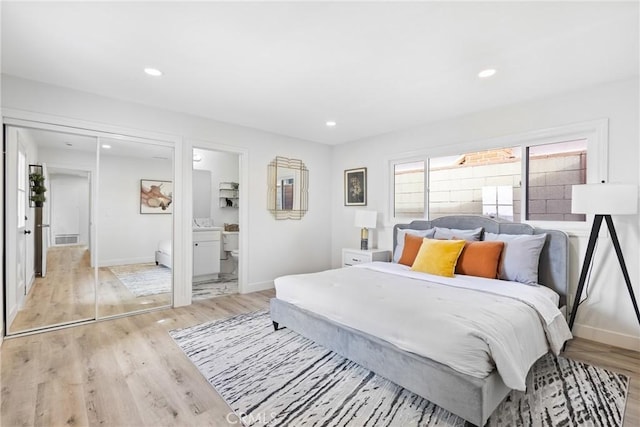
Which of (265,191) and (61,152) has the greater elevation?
(61,152)

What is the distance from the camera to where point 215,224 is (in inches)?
233

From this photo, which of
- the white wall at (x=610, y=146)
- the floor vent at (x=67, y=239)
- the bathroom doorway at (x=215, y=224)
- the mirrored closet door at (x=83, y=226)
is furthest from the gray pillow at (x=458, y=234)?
the floor vent at (x=67, y=239)

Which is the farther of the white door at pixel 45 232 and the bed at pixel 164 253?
the bed at pixel 164 253

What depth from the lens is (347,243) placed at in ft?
17.6

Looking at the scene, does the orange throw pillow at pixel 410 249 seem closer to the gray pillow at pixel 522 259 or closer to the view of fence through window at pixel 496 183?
the view of fence through window at pixel 496 183

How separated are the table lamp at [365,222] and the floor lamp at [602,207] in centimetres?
238

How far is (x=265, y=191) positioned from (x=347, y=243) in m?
1.68

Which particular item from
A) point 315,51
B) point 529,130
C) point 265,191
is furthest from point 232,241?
point 529,130

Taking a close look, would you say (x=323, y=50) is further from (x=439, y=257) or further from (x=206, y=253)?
(x=206, y=253)

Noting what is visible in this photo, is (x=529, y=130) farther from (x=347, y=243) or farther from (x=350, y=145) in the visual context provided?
(x=347, y=243)

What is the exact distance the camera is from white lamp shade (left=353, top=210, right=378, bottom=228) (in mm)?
4637

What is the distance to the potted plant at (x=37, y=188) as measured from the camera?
328 cm

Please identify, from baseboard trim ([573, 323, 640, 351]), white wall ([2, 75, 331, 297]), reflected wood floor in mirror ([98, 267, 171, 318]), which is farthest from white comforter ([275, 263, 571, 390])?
reflected wood floor in mirror ([98, 267, 171, 318])

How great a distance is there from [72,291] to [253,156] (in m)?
2.74
